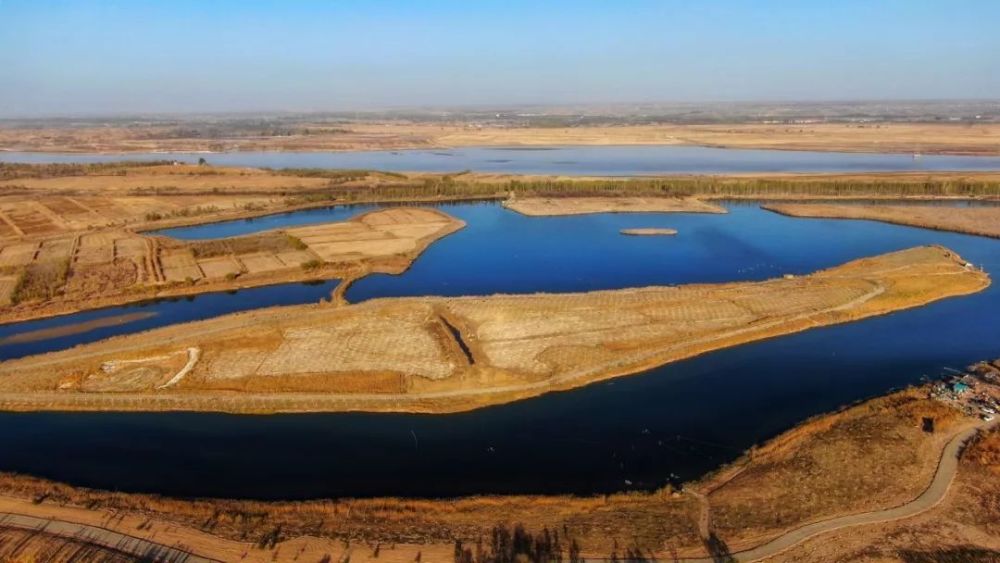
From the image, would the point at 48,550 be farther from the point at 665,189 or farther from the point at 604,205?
the point at 665,189

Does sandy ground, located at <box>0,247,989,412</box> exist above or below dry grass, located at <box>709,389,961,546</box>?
above

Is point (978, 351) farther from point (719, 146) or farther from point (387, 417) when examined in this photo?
point (719, 146)

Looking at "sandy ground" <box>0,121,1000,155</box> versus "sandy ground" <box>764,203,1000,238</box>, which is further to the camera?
"sandy ground" <box>0,121,1000,155</box>

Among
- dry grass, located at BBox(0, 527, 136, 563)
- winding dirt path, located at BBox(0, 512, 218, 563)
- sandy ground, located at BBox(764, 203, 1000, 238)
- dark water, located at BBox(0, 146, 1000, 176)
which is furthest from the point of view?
dark water, located at BBox(0, 146, 1000, 176)

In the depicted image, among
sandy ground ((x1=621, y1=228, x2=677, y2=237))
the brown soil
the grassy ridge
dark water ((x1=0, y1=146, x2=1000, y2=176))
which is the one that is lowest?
sandy ground ((x1=621, y1=228, x2=677, y2=237))

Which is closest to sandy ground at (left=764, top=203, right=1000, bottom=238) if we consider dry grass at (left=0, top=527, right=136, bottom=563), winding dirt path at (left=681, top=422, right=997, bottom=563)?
winding dirt path at (left=681, top=422, right=997, bottom=563)

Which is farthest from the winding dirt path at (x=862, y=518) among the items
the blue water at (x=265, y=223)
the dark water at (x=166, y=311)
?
the blue water at (x=265, y=223)

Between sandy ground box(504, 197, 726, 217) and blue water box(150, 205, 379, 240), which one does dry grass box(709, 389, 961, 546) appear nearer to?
sandy ground box(504, 197, 726, 217)
